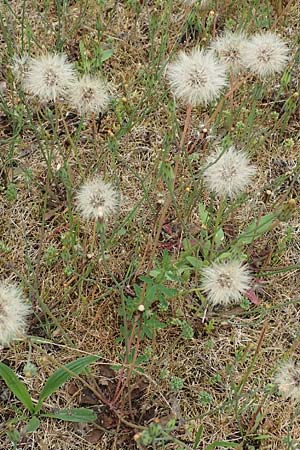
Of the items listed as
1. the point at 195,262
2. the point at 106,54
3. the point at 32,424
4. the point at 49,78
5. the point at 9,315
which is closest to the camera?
the point at 9,315

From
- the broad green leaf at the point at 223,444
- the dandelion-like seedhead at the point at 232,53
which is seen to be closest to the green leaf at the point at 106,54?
the dandelion-like seedhead at the point at 232,53

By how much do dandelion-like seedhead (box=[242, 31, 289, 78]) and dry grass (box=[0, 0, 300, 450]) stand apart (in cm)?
38

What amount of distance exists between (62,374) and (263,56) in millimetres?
1326

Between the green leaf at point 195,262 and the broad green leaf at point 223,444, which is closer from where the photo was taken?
the broad green leaf at point 223,444

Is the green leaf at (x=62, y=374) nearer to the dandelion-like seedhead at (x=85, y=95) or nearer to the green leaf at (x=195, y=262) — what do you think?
the green leaf at (x=195, y=262)

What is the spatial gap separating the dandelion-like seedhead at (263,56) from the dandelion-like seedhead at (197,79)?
0.15m

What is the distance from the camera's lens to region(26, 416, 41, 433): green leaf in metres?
1.89

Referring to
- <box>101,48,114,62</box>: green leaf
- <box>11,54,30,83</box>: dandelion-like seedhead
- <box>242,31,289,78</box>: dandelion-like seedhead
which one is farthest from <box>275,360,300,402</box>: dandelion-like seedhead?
<box>101,48,114,62</box>: green leaf

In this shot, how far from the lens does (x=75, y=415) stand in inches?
78.7

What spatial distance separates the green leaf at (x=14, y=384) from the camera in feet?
6.20

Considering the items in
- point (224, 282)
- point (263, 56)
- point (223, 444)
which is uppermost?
point (263, 56)

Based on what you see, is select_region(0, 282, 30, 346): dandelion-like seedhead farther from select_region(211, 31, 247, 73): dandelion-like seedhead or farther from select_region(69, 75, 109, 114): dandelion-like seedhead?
select_region(211, 31, 247, 73): dandelion-like seedhead

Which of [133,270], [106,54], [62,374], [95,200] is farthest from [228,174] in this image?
[106,54]

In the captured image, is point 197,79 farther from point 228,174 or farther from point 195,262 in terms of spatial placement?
point 195,262
